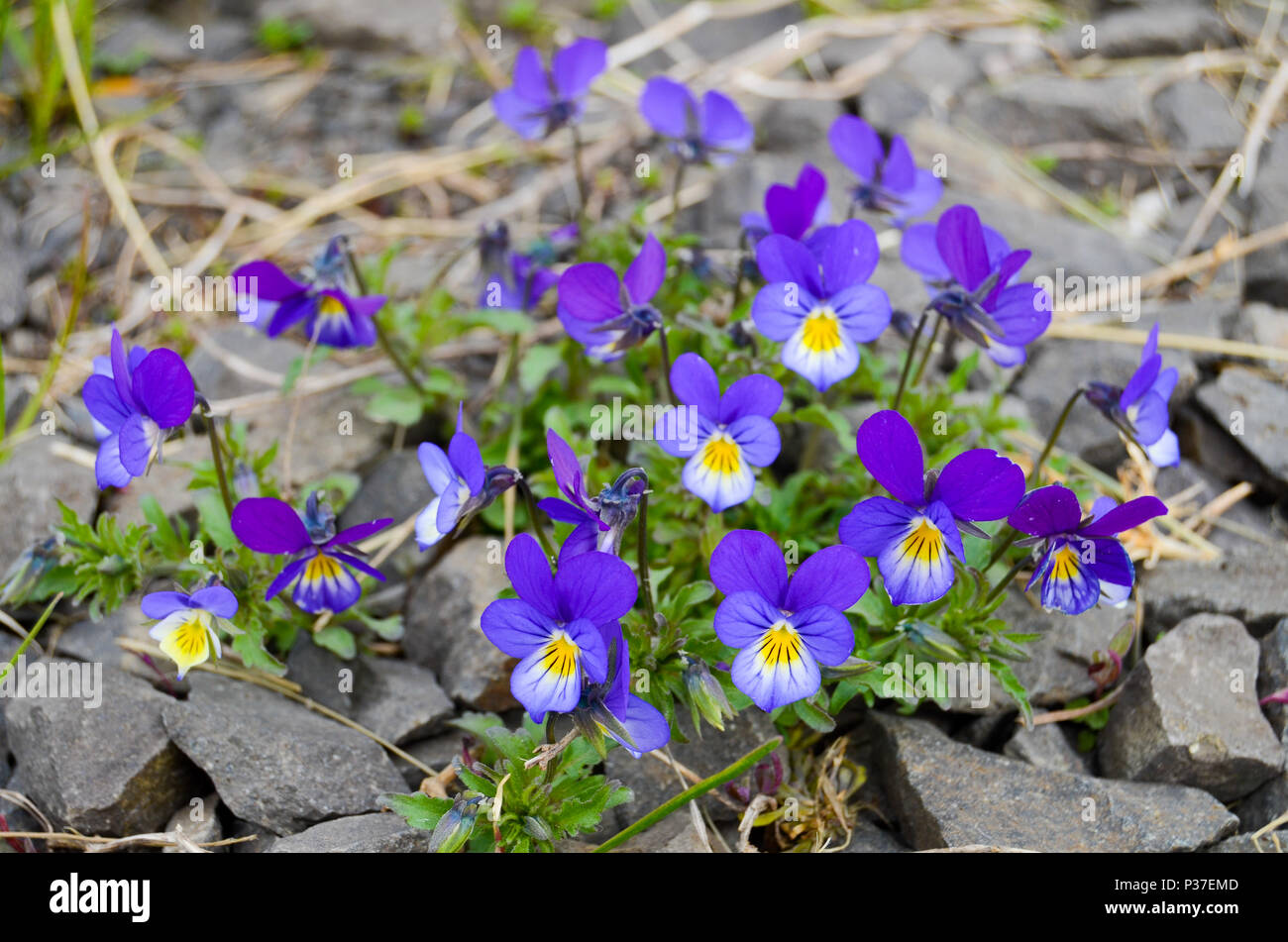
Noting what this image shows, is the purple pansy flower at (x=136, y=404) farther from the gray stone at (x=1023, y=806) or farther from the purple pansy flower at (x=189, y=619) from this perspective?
the gray stone at (x=1023, y=806)

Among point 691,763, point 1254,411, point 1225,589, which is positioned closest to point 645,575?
point 691,763

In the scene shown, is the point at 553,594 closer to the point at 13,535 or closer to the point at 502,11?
the point at 13,535

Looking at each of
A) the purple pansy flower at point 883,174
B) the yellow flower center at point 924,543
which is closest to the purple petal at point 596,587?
the yellow flower center at point 924,543

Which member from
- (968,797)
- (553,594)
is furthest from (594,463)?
(968,797)

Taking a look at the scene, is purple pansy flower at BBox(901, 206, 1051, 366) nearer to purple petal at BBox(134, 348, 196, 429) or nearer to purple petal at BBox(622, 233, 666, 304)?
purple petal at BBox(622, 233, 666, 304)
